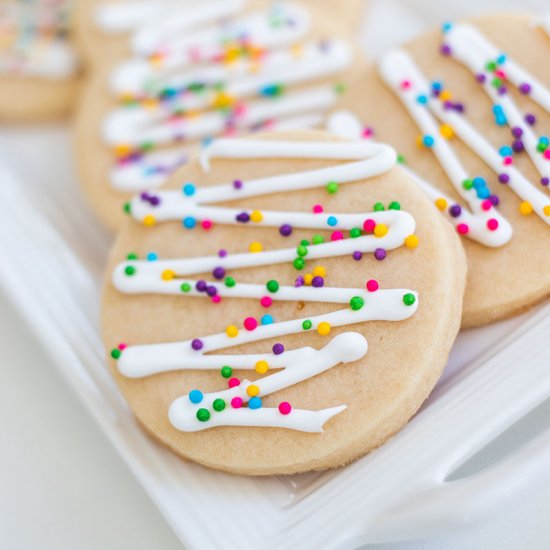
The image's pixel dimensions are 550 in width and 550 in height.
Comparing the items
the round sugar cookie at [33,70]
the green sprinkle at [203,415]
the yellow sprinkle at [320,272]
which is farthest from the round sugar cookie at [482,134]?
the round sugar cookie at [33,70]

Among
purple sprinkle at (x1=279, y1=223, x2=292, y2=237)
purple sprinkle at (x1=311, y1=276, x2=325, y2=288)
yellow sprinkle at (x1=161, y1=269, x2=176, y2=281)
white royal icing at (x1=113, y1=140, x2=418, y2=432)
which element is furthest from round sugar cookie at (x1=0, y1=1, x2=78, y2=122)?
purple sprinkle at (x1=311, y1=276, x2=325, y2=288)

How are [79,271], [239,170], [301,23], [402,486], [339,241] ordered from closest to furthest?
1. [402,486]
2. [339,241]
3. [239,170]
4. [79,271]
5. [301,23]

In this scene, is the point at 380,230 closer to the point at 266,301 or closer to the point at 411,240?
the point at 411,240

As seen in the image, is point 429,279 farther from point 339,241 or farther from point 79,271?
point 79,271

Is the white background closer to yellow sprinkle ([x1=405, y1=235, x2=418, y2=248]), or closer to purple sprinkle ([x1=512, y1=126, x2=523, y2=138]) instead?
yellow sprinkle ([x1=405, y1=235, x2=418, y2=248])

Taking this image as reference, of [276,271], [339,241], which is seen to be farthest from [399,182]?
[276,271]

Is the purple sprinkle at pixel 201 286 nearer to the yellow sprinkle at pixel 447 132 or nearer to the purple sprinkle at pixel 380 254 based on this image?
the purple sprinkle at pixel 380 254

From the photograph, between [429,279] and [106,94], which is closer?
[429,279]
